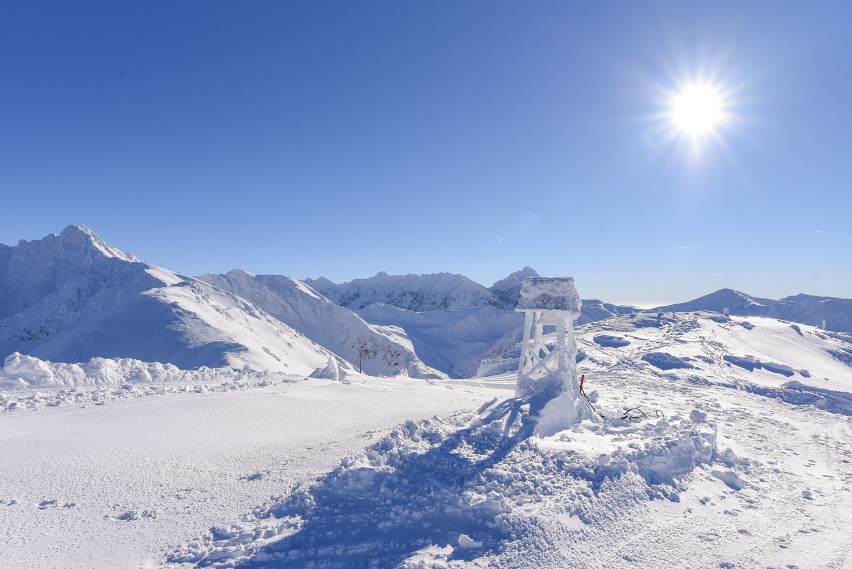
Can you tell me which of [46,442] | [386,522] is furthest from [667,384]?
[46,442]

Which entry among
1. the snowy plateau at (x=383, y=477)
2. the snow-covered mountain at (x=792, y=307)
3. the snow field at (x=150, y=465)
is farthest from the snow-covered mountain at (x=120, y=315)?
the snow-covered mountain at (x=792, y=307)

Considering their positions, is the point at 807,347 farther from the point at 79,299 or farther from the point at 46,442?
the point at 79,299

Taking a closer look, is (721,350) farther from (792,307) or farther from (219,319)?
(792,307)

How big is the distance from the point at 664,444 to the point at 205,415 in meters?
14.9

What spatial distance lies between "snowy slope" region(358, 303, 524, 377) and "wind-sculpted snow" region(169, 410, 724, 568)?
354 ft

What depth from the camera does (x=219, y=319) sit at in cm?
5550

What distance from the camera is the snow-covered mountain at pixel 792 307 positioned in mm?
126625

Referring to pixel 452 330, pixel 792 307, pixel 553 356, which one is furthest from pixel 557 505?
pixel 792 307

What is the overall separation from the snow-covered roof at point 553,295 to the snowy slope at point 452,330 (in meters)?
103

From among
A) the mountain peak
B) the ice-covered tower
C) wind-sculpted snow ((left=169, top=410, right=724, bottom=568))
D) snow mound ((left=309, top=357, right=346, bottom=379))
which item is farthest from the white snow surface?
the mountain peak

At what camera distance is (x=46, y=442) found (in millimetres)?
11977

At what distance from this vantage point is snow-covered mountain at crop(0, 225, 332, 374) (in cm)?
4372

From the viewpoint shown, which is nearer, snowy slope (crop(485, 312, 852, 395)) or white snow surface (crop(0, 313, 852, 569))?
white snow surface (crop(0, 313, 852, 569))

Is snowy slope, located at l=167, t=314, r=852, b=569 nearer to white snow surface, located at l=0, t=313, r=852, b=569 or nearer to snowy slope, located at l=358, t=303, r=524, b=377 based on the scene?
white snow surface, located at l=0, t=313, r=852, b=569
